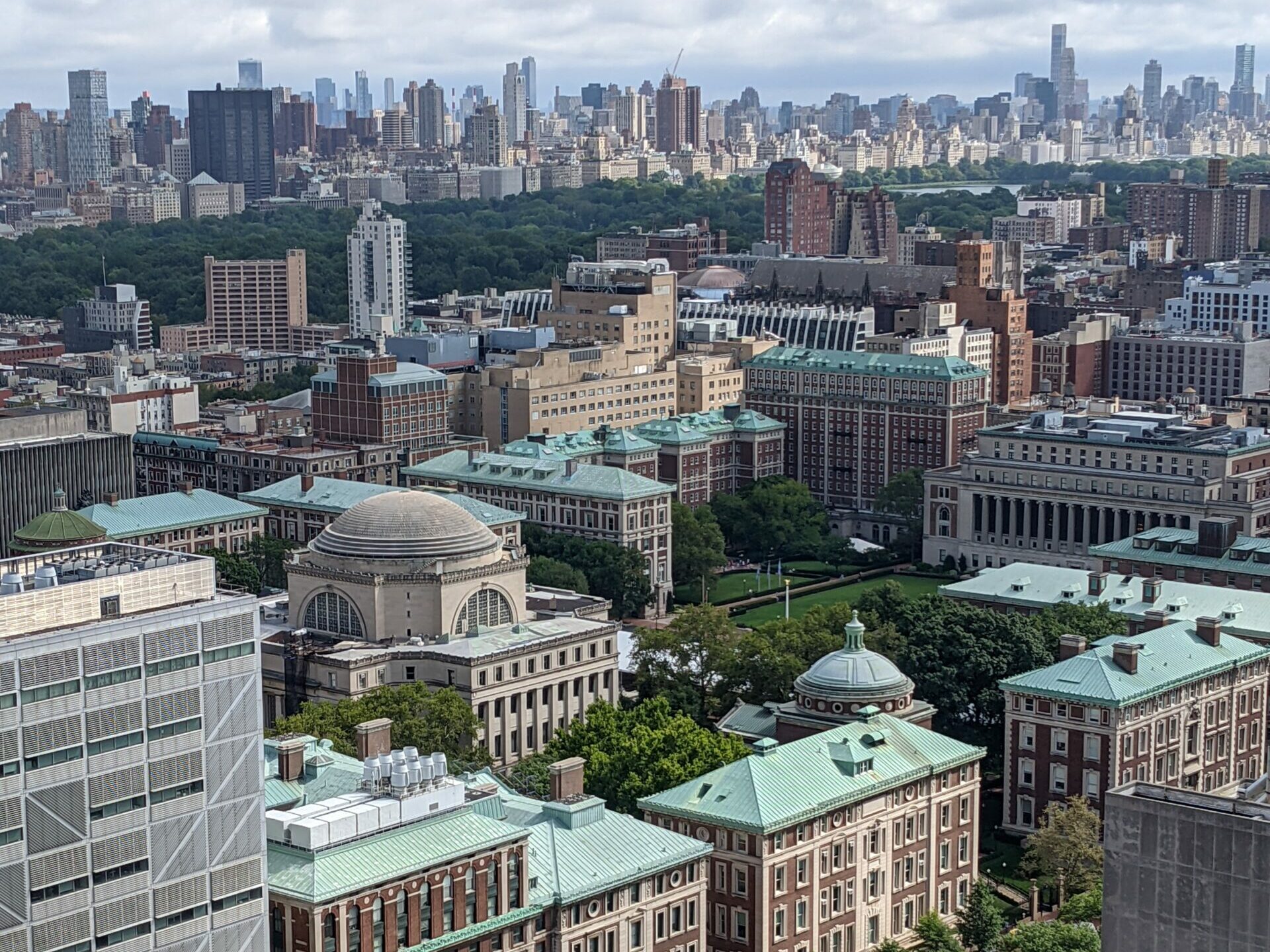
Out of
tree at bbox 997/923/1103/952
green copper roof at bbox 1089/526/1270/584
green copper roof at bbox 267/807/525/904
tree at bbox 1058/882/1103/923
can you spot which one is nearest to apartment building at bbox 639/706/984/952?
tree at bbox 1058/882/1103/923

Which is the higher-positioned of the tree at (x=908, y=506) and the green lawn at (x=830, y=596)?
the tree at (x=908, y=506)

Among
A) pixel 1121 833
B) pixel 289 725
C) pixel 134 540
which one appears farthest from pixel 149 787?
pixel 134 540

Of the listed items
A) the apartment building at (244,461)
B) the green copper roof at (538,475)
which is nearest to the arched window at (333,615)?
the green copper roof at (538,475)

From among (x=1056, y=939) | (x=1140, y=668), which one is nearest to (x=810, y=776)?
(x=1056, y=939)

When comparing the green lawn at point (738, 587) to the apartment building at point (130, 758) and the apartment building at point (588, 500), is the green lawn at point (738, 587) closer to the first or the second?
the apartment building at point (588, 500)

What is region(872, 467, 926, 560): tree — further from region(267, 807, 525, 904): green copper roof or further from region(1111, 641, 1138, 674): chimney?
region(267, 807, 525, 904): green copper roof

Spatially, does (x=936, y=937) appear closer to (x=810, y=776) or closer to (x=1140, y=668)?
(x=810, y=776)
